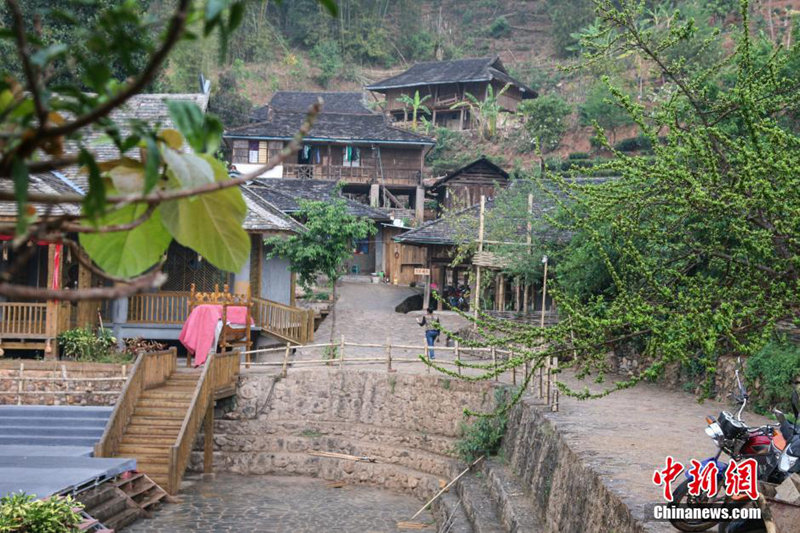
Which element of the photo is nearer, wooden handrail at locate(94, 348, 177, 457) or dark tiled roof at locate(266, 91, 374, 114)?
wooden handrail at locate(94, 348, 177, 457)

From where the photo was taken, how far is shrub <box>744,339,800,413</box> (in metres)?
13.6

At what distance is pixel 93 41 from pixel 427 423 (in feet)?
57.0

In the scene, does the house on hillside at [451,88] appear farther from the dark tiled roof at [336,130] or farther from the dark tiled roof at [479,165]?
the dark tiled roof at [479,165]

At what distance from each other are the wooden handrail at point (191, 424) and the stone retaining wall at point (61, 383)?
1730 mm

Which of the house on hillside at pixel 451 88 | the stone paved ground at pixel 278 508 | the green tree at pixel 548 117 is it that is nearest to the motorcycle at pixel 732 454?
Result: the stone paved ground at pixel 278 508

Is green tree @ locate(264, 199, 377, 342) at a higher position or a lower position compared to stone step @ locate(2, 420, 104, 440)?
higher

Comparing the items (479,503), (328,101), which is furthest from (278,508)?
(328,101)

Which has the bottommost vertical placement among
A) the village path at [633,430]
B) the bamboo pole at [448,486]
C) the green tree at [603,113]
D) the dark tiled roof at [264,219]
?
the bamboo pole at [448,486]

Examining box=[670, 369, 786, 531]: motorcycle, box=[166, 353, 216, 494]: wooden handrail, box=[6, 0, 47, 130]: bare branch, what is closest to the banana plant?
box=[166, 353, 216, 494]: wooden handrail

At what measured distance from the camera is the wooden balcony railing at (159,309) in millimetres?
20594

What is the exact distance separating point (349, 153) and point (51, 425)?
26.3m

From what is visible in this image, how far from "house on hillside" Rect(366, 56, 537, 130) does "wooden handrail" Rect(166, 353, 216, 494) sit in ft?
114

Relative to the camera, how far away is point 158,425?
16672 millimetres

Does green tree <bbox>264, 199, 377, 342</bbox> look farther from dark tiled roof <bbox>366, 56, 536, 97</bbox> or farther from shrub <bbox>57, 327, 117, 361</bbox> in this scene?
dark tiled roof <bbox>366, 56, 536, 97</bbox>
